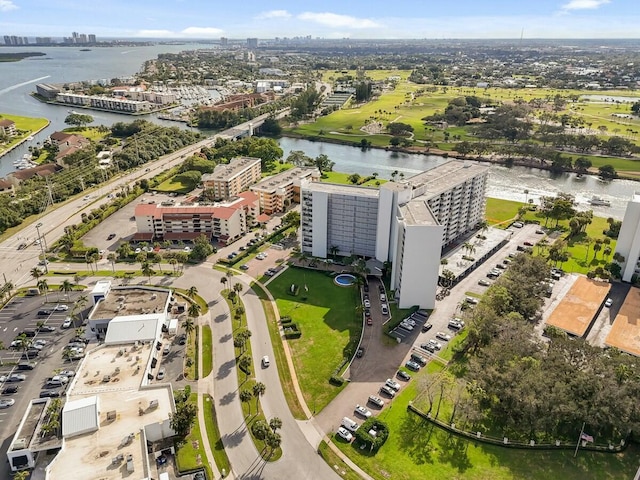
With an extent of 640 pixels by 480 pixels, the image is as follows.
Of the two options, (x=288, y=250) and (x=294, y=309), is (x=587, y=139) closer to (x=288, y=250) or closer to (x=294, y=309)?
(x=288, y=250)

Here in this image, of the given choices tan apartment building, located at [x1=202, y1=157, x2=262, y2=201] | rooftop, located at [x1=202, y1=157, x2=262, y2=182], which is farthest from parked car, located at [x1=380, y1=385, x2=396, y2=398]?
rooftop, located at [x1=202, y1=157, x2=262, y2=182]

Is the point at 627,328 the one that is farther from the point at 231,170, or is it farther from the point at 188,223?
the point at 231,170

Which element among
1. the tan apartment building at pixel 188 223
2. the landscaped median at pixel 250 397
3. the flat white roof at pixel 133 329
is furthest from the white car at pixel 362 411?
the tan apartment building at pixel 188 223

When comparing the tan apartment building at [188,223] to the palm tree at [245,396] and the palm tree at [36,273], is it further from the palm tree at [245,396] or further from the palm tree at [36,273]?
the palm tree at [245,396]

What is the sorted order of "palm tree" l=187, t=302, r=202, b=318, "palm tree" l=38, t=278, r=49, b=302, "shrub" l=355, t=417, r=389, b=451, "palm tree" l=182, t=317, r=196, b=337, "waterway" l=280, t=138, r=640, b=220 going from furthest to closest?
1. "waterway" l=280, t=138, r=640, b=220
2. "palm tree" l=38, t=278, r=49, b=302
3. "palm tree" l=187, t=302, r=202, b=318
4. "palm tree" l=182, t=317, r=196, b=337
5. "shrub" l=355, t=417, r=389, b=451

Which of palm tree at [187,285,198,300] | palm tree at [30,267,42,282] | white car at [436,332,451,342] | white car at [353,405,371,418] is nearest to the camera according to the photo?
white car at [353,405,371,418]

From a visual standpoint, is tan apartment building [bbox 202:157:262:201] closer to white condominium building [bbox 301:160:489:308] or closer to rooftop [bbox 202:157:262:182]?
rooftop [bbox 202:157:262:182]

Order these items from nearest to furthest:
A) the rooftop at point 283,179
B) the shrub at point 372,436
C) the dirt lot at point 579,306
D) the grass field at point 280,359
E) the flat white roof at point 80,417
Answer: the flat white roof at point 80,417, the shrub at point 372,436, the grass field at point 280,359, the dirt lot at point 579,306, the rooftop at point 283,179
